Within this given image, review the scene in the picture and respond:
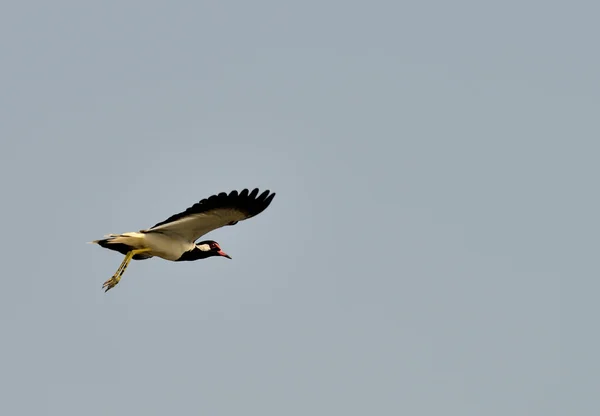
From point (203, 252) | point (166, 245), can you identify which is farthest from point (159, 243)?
point (203, 252)

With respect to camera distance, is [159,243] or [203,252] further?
[203,252]

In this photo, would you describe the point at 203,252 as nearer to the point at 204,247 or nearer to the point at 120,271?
the point at 204,247

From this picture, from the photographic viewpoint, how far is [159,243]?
36.1 metres

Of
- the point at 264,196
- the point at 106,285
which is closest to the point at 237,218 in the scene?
the point at 264,196

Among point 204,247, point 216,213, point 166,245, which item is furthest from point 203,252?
point 216,213

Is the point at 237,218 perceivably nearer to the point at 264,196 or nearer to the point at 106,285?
the point at 264,196

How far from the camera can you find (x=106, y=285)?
3544cm

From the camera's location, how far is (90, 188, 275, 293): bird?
115ft

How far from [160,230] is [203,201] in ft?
5.94

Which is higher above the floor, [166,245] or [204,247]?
[204,247]

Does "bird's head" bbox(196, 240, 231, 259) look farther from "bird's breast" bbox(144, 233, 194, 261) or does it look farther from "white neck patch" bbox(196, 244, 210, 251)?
"bird's breast" bbox(144, 233, 194, 261)

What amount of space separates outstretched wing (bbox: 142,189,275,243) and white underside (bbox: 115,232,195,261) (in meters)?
0.16

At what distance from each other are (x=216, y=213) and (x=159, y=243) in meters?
1.75

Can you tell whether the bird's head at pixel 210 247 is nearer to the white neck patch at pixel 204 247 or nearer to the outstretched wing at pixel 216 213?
the white neck patch at pixel 204 247
